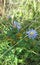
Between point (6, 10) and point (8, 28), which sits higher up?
point (6, 10)

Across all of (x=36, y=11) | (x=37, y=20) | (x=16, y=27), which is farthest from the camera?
(x=36, y=11)

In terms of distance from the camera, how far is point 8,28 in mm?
1651

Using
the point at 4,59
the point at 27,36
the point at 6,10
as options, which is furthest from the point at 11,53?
the point at 6,10

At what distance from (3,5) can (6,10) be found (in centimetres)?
12

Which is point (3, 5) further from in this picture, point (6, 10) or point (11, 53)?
point (11, 53)

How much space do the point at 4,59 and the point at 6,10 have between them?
1.16 meters

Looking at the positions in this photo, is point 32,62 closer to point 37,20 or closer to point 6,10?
point 37,20

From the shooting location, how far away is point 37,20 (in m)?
1.79

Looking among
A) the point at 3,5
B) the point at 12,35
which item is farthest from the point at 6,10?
the point at 12,35

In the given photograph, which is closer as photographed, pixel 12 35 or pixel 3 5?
pixel 12 35

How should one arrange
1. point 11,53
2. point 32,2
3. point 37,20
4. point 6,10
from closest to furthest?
point 11,53 < point 37,20 < point 32,2 < point 6,10

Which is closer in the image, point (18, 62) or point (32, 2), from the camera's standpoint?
point (18, 62)

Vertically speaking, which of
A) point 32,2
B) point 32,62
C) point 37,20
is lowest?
point 32,62

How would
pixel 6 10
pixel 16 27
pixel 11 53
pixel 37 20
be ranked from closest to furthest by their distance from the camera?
pixel 11 53
pixel 16 27
pixel 37 20
pixel 6 10
